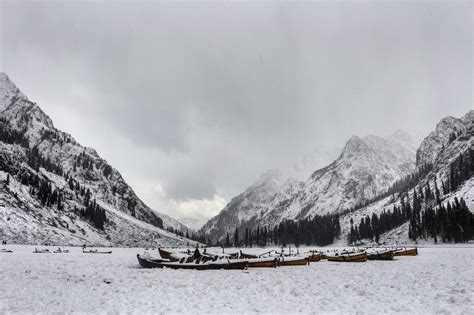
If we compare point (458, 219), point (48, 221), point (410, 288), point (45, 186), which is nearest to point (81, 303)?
point (410, 288)

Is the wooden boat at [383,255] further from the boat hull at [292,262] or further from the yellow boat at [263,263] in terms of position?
the yellow boat at [263,263]

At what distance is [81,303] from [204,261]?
25771mm

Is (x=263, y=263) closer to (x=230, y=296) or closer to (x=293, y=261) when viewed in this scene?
(x=293, y=261)

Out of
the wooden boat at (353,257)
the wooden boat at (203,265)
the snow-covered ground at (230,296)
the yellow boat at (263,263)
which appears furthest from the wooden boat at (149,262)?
the wooden boat at (353,257)

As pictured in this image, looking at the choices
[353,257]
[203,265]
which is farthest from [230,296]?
[353,257]

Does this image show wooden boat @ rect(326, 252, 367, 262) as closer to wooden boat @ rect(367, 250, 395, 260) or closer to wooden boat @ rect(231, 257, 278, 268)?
wooden boat @ rect(367, 250, 395, 260)

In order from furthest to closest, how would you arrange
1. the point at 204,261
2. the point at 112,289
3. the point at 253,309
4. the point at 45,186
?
the point at 45,186, the point at 204,261, the point at 112,289, the point at 253,309

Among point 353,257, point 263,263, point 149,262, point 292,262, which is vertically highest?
point 149,262

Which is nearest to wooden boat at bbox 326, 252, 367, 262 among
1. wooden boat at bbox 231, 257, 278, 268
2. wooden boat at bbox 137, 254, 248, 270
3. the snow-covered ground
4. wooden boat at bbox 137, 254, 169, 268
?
wooden boat at bbox 231, 257, 278, 268

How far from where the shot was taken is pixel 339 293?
2209 cm

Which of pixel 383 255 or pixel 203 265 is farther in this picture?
pixel 383 255

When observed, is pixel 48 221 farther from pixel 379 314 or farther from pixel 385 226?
pixel 385 226

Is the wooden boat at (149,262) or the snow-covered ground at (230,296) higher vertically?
the wooden boat at (149,262)

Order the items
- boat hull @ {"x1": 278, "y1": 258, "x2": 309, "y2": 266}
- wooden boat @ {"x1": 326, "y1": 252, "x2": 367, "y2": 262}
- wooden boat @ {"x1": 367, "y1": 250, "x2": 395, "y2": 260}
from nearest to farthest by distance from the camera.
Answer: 1. boat hull @ {"x1": 278, "y1": 258, "x2": 309, "y2": 266}
2. wooden boat @ {"x1": 326, "y1": 252, "x2": 367, "y2": 262}
3. wooden boat @ {"x1": 367, "y1": 250, "x2": 395, "y2": 260}
